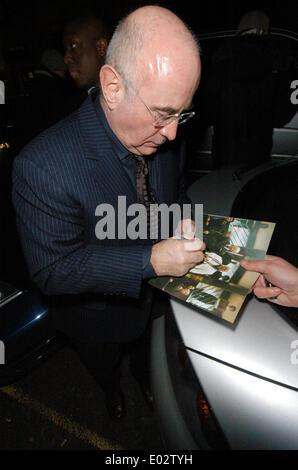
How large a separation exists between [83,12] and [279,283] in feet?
32.3

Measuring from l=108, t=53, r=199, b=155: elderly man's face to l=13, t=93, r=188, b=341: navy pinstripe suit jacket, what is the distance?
0.11m

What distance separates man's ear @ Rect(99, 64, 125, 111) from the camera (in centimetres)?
101

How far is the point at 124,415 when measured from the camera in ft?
6.42

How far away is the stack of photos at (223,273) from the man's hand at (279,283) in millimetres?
63

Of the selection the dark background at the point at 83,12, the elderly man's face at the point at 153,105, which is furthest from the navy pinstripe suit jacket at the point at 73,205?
the dark background at the point at 83,12

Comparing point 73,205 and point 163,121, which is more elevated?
point 163,121

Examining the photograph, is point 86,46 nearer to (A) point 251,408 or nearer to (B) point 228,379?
(B) point 228,379

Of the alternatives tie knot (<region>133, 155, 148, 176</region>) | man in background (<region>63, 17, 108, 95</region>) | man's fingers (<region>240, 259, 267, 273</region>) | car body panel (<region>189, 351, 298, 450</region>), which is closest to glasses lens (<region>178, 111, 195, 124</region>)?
tie knot (<region>133, 155, 148, 176</region>)

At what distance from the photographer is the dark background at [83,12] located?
16.9 ft

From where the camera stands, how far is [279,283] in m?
1.25

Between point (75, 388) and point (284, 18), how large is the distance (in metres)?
6.76

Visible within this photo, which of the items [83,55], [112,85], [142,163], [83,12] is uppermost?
[83,12]

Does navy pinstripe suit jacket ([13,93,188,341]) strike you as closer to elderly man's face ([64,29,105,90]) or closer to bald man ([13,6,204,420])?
bald man ([13,6,204,420])

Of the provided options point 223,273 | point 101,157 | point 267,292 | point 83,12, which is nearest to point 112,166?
point 101,157
